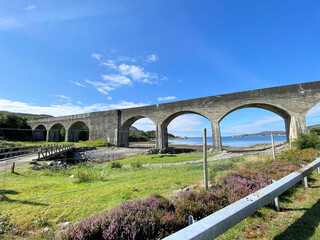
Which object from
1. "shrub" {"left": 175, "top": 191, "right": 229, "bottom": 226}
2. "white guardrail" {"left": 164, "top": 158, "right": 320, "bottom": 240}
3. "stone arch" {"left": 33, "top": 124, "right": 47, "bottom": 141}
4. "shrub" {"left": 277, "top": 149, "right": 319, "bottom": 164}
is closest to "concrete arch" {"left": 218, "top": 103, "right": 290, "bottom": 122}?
"shrub" {"left": 277, "top": 149, "right": 319, "bottom": 164}

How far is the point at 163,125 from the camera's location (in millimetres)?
19547

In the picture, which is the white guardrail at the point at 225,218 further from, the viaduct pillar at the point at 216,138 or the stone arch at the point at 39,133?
the stone arch at the point at 39,133

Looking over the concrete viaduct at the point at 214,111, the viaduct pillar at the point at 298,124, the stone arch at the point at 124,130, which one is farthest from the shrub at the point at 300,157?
the stone arch at the point at 124,130

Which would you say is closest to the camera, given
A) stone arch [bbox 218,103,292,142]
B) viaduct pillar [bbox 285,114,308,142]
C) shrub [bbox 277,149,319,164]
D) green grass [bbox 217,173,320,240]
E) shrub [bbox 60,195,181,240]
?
shrub [bbox 60,195,181,240]

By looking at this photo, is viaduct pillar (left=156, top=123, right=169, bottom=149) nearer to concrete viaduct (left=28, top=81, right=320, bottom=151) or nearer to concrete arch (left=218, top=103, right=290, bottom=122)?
concrete viaduct (left=28, top=81, right=320, bottom=151)

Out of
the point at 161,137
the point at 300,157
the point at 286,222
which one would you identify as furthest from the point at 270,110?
the point at 286,222

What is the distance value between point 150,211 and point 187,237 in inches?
50.7

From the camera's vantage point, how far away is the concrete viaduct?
43.3 feet

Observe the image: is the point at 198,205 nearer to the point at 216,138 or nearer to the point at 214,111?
the point at 216,138

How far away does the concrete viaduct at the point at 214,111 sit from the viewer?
520 inches

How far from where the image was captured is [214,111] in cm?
1622

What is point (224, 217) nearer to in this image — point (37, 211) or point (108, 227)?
point (108, 227)

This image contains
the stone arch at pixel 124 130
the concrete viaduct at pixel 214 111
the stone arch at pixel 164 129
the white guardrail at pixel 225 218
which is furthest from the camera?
the stone arch at pixel 124 130

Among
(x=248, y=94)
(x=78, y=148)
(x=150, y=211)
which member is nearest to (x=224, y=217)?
(x=150, y=211)
